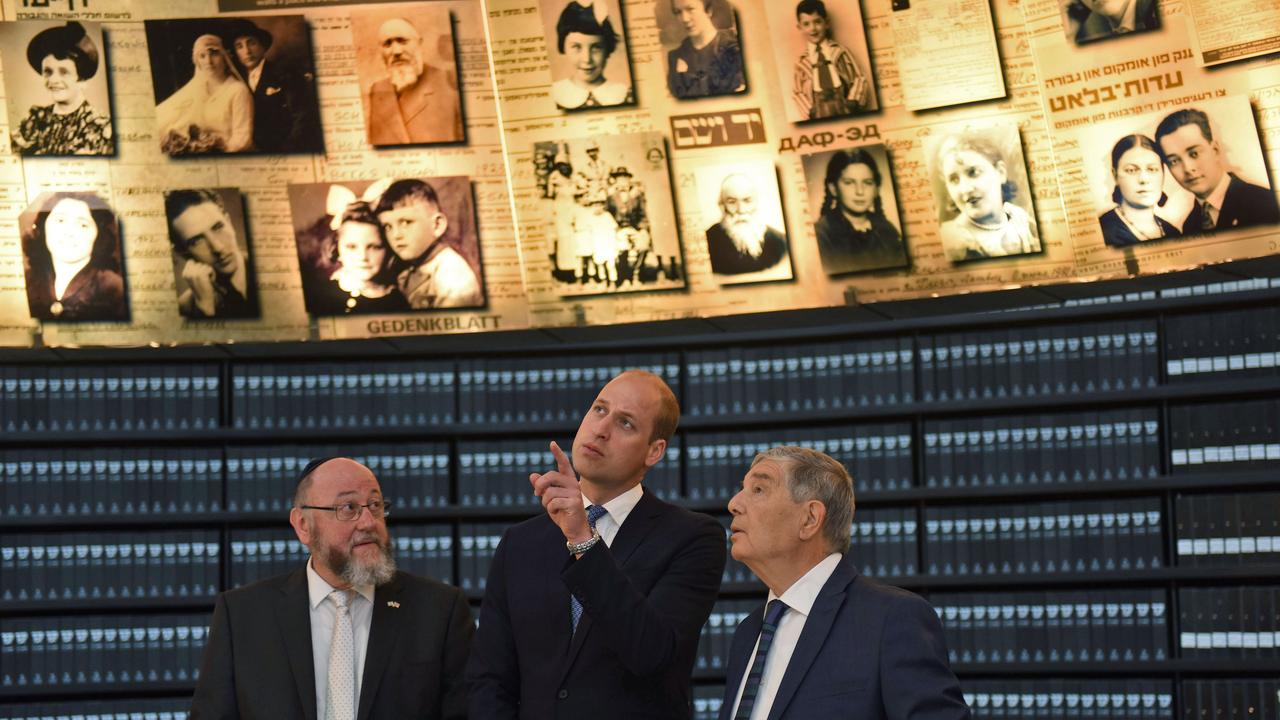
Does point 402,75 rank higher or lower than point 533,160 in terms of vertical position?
higher

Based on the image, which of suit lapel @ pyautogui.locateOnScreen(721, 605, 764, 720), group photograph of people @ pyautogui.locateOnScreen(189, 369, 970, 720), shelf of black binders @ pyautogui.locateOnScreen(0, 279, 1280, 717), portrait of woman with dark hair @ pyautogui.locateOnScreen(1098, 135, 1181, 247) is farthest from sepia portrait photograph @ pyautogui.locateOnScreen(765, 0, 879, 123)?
shelf of black binders @ pyautogui.locateOnScreen(0, 279, 1280, 717)

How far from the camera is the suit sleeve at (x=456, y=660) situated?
2893mm

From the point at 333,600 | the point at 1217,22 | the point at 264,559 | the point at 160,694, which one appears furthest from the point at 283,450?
the point at 1217,22

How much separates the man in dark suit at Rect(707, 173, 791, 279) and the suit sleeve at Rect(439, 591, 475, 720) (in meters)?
1.04

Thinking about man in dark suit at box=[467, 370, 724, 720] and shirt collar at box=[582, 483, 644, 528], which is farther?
shirt collar at box=[582, 483, 644, 528]

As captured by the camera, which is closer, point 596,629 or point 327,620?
point 596,629

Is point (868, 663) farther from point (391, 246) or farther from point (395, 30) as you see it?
point (395, 30)

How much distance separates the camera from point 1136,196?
3.36 m

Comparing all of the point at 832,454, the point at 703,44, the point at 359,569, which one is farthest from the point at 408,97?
the point at 832,454

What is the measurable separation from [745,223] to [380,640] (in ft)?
4.24

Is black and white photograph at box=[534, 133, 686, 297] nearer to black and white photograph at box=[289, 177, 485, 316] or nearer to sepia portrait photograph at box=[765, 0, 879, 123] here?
black and white photograph at box=[289, 177, 485, 316]

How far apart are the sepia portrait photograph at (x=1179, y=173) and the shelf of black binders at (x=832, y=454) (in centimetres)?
187

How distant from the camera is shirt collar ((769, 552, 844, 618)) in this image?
2414 millimetres

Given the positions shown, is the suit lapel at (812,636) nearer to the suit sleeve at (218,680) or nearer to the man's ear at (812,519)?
the man's ear at (812,519)
